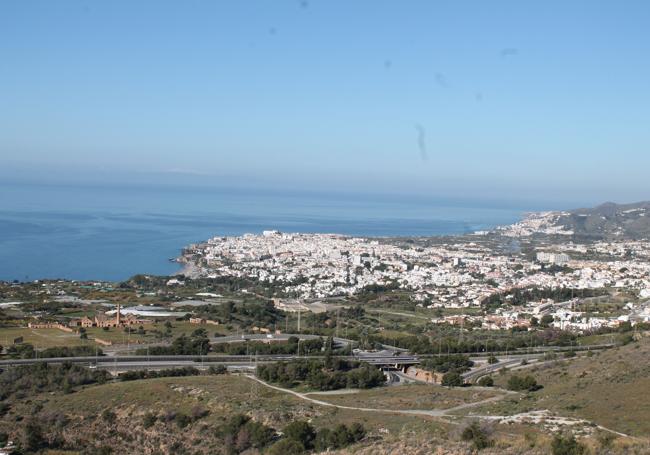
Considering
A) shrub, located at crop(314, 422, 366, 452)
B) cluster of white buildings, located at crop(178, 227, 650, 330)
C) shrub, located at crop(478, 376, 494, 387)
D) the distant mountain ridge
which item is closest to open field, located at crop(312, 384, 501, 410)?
shrub, located at crop(478, 376, 494, 387)

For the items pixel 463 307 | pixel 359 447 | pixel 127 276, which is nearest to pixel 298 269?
pixel 127 276

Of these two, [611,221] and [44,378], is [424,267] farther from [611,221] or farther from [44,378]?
[611,221]

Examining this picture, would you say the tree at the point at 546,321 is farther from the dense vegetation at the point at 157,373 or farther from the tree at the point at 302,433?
the tree at the point at 302,433

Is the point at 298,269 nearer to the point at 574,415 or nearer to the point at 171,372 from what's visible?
the point at 171,372

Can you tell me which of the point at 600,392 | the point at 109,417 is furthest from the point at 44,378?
the point at 600,392

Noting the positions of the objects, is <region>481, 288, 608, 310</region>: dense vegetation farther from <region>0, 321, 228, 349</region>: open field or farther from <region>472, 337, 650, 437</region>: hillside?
<region>472, 337, 650, 437</region>: hillside

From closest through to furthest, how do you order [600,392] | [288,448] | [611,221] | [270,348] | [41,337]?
1. [288,448]
2. [600,392]
3. [270,348]
4. [41,337]
5. [611,221]
